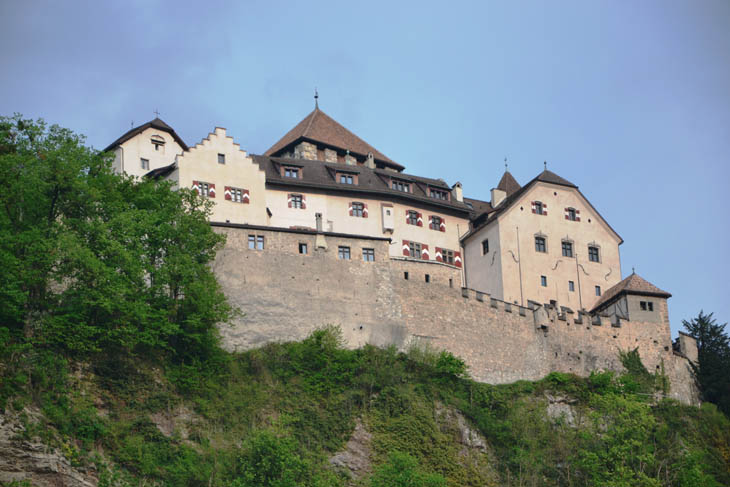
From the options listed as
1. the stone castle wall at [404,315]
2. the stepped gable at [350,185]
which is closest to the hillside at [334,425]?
the stone castle wall at [404,315]

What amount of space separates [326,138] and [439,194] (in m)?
7.77

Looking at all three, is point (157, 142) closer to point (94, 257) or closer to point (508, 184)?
point (94, 257)

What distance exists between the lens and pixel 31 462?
121ft

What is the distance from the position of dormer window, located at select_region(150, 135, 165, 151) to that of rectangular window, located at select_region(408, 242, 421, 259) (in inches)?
519

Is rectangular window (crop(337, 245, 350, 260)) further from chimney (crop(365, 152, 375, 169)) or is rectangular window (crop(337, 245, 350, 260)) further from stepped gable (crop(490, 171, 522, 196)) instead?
stepped gable (crop(490, 171, 522, 196))

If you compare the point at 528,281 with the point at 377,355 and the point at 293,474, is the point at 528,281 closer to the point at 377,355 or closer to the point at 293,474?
the point at 377,355

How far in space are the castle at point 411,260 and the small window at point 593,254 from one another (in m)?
0.09

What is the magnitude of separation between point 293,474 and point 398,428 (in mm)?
6940

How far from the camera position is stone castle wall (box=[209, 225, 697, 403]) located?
50062mm

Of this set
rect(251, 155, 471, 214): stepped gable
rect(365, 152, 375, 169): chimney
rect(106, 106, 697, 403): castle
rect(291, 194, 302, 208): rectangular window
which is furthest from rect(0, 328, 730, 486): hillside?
rect(365, 152, 375, 169): chimney

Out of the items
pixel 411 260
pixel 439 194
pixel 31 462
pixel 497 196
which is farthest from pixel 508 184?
pixel 31 462

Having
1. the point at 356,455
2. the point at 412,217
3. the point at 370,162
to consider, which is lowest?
the point at 356,455

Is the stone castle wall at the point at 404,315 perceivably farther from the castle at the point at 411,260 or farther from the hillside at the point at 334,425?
the hillside at the point at 334,425

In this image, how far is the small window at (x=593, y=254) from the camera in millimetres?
61978
